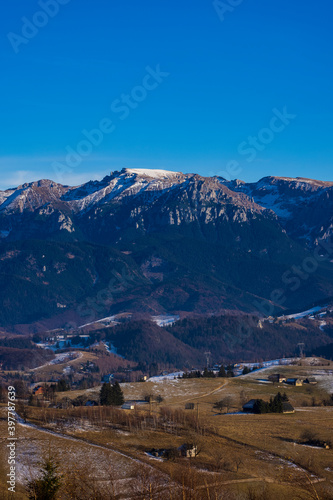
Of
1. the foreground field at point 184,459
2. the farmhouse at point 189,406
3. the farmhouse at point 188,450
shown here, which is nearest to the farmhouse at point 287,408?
the foreground field at point 184,459

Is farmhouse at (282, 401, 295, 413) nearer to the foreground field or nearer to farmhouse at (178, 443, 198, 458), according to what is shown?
the foreground field

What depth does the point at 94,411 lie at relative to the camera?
131875 mm

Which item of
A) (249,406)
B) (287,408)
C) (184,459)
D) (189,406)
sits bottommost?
(184,459)

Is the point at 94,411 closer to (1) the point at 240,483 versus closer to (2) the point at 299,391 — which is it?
(1) the point at 240,483

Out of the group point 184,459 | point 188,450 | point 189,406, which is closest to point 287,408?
point 189,406

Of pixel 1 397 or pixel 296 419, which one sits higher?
pixel 1 397

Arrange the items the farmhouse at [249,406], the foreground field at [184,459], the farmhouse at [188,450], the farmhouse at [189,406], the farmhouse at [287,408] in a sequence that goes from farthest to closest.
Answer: the farmhouse at [189,406] < the farmhouse at [249,406] < the farmhouse at [287,408] < the farmhouse at [188,450] < the foreground field at [184,459]

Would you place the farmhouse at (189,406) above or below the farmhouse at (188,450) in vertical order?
above

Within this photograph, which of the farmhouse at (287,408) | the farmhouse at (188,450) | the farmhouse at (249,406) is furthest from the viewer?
the farmhouse at (249,406)

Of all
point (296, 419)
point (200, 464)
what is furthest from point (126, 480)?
point (296, 419)

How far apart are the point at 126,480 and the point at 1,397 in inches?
3395

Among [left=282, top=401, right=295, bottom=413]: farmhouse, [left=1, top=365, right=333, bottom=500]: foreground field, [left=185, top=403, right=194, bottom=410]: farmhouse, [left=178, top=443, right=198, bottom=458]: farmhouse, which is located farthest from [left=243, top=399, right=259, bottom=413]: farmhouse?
[left=178, top=443, right=198, bottom=458]: farmhouse

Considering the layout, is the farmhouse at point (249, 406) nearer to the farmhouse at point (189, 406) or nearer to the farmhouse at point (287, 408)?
the farmhouse at point (287, 408)

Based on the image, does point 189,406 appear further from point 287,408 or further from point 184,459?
point 184,459
